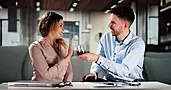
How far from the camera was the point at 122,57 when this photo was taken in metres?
2.53

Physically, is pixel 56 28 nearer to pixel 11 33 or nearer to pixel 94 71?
pixel 94 71

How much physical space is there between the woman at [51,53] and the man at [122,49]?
1.01ft

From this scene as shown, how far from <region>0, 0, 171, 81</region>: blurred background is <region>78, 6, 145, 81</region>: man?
2.38 m

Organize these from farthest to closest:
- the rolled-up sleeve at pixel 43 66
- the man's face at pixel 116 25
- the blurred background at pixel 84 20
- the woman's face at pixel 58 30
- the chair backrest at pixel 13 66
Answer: the blurred background at pixel 84 20
the chair backrest at pixel 13 66
the man's face at pixel 116 25
the woman's face at pixel 58 30
the rolled-up sleeve at pixel 43 66

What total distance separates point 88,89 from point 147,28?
13.0ft

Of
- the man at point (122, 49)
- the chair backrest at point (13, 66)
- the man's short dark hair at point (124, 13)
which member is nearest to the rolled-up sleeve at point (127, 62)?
the man at point (122, 49)

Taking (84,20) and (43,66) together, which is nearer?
(43,66)

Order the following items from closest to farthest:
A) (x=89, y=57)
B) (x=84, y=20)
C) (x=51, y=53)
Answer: (x=89, y=57) → (x=51, y=53) → (x=84, y=20)

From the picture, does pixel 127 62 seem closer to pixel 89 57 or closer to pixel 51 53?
pixel 89 57

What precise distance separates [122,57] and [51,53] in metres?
0.64

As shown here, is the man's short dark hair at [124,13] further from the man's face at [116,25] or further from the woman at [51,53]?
the woman at [51,53]

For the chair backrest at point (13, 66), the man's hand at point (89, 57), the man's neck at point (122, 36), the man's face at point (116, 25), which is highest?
the man's face at point (116, 25)

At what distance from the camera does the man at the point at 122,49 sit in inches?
93.0

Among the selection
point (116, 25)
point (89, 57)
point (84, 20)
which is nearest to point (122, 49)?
point (116, 25)
